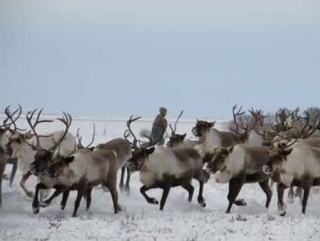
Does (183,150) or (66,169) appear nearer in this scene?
(66,169)

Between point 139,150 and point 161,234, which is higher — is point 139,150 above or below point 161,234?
above

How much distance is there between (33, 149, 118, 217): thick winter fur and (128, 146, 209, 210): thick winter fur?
530mm

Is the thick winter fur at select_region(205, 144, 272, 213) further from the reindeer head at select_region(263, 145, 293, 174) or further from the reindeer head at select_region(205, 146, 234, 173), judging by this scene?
the reindeer head at select_region(263, 145, 293, 174)

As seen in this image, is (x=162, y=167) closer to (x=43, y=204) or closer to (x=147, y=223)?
(x=147, y=223)

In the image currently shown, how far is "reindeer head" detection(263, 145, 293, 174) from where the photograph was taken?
10.8 m

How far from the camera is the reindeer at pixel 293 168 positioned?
1077 cm

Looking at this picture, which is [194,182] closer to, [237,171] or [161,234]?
[237,171]

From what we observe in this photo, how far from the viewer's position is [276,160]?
35.3 feet

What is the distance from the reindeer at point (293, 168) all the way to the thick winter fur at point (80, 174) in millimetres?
2900

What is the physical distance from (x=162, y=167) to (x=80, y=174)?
177cm

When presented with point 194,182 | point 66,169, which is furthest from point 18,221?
point 194,182

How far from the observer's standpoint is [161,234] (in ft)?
27.7

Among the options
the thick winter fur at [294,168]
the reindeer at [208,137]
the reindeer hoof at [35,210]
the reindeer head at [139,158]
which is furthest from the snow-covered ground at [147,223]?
the reindeer at [208,137]

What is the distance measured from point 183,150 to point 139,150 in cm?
120
